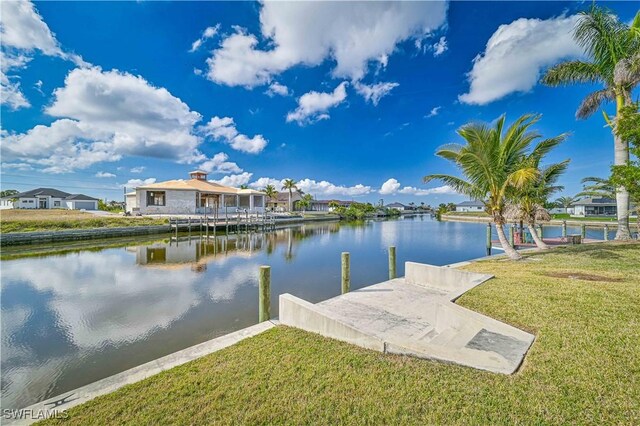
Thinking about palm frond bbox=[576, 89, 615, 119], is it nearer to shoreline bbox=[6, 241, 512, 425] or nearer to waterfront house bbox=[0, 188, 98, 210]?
shoreline bbox=[6, 241, 512, 425]

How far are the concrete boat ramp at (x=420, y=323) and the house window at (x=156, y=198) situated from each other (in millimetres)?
→ 31133

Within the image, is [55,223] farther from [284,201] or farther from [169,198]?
[284,201]

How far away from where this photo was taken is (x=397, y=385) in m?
2.98

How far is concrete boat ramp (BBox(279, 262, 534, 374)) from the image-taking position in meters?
3.52

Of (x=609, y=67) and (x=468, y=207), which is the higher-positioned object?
(x=609, y=67)

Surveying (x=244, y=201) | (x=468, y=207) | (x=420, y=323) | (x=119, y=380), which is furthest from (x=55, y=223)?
(x=468, y=207)

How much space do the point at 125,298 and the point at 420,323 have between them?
8.57m

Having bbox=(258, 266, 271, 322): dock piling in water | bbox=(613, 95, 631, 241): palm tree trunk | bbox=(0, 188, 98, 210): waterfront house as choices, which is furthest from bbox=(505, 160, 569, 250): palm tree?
bbox=(0, 188, 98, 210): waterfront house

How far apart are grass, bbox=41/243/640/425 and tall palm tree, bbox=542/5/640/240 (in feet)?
37.7

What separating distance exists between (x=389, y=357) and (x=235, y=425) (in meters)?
2.00

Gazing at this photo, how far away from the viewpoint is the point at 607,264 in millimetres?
7680

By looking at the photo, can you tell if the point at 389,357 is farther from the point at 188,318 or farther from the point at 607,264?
the point at 607,264

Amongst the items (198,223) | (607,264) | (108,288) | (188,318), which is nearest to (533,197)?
(607,264)

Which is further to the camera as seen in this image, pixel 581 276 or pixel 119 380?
pixel 581 276
